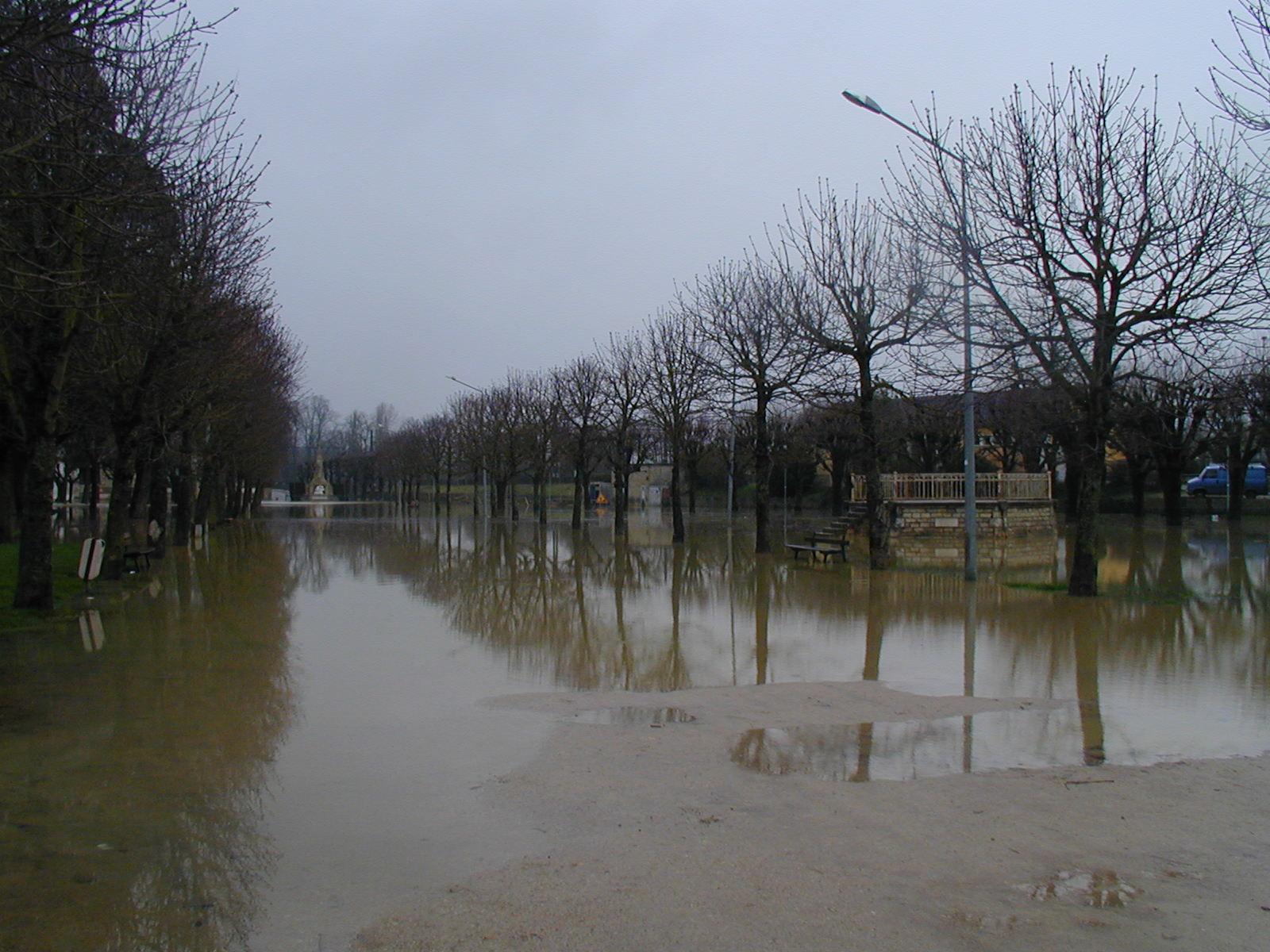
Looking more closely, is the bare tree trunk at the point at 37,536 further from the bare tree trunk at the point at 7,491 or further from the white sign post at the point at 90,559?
the bare tree trunk at the point at 7,491

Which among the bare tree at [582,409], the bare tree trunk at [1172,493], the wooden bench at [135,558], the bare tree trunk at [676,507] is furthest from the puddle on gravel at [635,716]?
the bare tree trunk at [1172,493]

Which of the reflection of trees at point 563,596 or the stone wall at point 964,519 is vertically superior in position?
the stone wall at point 964,519

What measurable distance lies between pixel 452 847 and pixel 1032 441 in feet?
164

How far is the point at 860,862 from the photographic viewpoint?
504cm

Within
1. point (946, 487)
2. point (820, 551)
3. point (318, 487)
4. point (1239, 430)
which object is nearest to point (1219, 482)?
point (1239, 430)

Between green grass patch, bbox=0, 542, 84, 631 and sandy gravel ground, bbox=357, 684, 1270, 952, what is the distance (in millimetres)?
10188

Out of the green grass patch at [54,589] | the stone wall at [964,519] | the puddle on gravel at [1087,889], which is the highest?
the stone wall at [964,519]

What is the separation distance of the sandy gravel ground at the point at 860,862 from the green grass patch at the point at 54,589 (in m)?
10.2

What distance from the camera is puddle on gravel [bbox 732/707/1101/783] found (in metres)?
6.86

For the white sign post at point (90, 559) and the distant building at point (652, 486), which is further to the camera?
the distant building at point (652, 486)

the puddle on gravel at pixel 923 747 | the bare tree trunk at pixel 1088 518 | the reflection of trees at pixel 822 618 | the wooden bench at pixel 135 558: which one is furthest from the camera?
the wooden bench at pixel 135 558

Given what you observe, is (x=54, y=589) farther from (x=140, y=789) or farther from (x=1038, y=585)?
(x=1038, y=585)

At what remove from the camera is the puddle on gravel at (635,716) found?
8.33m

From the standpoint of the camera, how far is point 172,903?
15.0ft
